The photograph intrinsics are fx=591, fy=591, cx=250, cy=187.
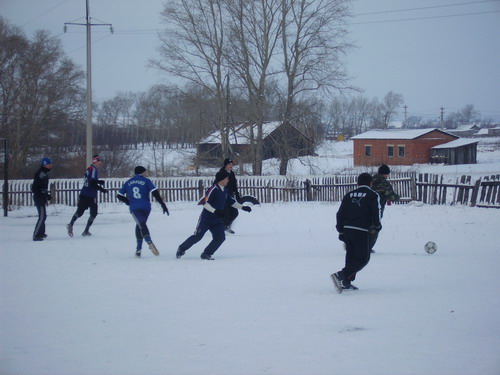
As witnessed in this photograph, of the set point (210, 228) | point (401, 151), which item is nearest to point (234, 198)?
point (210, 228)

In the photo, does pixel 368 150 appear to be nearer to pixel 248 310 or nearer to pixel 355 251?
pixel 355 251

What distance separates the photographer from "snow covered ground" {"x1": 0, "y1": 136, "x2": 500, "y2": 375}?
532cm

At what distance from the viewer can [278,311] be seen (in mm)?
7137

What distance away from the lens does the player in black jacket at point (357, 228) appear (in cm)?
812

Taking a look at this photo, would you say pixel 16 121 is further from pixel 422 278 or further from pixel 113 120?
pixel 113 120

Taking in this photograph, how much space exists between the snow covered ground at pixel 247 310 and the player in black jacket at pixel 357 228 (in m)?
0.27

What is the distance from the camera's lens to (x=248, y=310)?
719 cm

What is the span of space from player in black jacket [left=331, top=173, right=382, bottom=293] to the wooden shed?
182ft

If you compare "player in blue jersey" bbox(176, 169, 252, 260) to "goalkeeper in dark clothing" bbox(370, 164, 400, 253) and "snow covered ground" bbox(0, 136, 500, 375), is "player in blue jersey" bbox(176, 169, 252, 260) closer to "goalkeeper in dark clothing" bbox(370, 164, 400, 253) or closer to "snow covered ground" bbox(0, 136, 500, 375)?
"snow covered ground" bbox(0, 136, 500, 375)

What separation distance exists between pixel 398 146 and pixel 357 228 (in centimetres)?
5685

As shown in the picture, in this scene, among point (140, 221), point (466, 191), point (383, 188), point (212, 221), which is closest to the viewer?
point (212, 221)

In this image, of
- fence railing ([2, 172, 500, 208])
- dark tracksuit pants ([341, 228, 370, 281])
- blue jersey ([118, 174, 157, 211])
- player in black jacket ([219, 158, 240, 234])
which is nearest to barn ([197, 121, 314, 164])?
fence railing ([2, 172, 500, 208])

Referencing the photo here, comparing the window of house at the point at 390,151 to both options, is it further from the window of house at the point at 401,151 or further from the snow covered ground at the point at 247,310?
the snow covered ground at the point at 247,310

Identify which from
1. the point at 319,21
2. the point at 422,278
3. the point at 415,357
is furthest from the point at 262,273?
the point at 319,21
